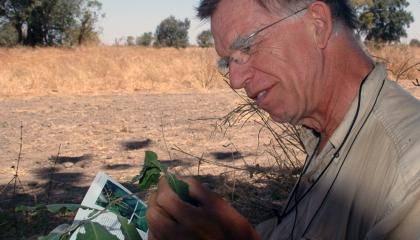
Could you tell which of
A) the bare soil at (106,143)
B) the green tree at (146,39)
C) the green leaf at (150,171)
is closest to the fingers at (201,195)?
the green leaf at (150,171)

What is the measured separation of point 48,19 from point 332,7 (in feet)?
93.0

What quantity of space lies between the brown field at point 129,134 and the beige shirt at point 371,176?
1947mm

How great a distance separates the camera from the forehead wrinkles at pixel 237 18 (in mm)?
1856

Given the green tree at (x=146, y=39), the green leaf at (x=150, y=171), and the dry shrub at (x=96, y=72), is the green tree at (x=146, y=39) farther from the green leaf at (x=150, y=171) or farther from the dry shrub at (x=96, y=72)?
the green leaf at (x=150, y=171)

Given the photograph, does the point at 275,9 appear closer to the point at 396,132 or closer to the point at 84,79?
the point at 396,132

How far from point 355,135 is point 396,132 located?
15 centimetres

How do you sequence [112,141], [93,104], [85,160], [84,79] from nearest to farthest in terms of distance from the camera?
[85,160] → [112,141] → [93,104] → [84,79]

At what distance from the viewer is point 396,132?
150cm

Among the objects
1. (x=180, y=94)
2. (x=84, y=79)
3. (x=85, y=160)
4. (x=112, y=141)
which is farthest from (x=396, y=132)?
(x=84, y=79)

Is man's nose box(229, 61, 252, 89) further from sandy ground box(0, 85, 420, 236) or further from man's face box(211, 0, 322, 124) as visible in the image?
sandy ground box(0, 85, 420, 236)

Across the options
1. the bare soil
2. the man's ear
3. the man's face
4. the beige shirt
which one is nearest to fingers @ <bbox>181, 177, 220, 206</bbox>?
the beige shirt

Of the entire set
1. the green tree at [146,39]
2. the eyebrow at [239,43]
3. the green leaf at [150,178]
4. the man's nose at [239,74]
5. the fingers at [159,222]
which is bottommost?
the green tree at [146,39]

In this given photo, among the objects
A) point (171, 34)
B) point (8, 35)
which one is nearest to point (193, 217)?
point (8, 35)

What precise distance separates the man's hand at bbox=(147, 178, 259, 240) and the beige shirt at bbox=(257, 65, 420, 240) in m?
0.24
